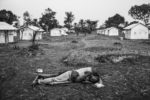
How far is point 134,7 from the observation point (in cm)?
6669

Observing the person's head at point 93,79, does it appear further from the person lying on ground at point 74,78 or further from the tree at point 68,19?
the tree at point 68,19

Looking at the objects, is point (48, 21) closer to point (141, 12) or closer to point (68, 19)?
point (68, 19)

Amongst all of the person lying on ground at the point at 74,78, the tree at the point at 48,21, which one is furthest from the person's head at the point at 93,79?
the tree at the point at 48,21

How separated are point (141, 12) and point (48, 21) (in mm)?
41350

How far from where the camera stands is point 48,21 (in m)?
67.6

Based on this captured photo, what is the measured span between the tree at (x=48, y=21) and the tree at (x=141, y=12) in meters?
35.3

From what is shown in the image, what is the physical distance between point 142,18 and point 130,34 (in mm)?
37495

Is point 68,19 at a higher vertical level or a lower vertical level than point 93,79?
higher

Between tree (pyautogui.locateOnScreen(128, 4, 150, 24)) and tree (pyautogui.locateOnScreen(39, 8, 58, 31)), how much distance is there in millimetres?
35286

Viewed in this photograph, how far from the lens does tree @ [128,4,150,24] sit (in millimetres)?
63500

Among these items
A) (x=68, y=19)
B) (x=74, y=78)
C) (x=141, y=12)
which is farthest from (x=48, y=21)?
(x=74, y=78)

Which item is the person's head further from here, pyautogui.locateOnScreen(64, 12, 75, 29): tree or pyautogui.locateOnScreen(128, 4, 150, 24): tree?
pyautogui.locateOnScreen(64, 12, 75, 29): tree

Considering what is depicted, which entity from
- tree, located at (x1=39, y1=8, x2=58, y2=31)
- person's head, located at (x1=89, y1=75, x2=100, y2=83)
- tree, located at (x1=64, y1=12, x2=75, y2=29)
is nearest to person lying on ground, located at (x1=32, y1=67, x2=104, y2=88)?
person's head, located at (x1=89, y1=75, x2=100, y2=83)

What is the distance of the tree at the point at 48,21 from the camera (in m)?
67.1
